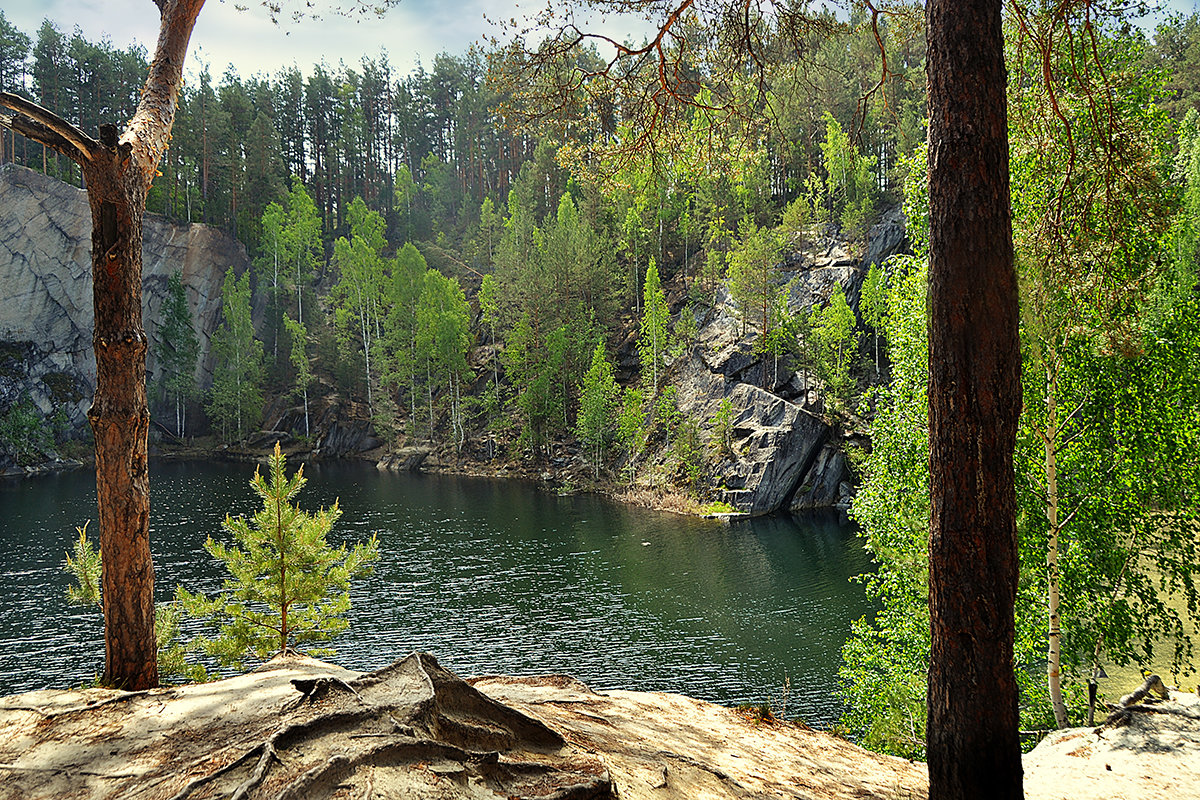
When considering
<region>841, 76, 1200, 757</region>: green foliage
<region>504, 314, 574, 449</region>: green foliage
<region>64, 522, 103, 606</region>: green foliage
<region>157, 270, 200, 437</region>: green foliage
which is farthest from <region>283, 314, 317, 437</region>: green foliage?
→ <region>841, 76, 1200, 757</region>: green foliage

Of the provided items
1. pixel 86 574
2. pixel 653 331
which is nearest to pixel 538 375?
pixel 653 331

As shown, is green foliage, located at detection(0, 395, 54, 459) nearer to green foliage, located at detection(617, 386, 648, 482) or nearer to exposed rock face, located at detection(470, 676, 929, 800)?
green foliage, located at detection(617, 386, 648, 482)

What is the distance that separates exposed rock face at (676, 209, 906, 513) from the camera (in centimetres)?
3700

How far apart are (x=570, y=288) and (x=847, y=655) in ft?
130

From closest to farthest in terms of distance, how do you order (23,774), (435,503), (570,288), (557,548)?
(23,774) → (557,548) → (435,503) → (570,288)

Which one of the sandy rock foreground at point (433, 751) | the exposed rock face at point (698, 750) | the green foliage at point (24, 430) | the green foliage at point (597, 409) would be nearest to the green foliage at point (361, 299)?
the green foliage at point (597, 409)

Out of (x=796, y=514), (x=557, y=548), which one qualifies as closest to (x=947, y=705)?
(x=557, y=548)

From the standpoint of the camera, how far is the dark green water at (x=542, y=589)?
1850 cm

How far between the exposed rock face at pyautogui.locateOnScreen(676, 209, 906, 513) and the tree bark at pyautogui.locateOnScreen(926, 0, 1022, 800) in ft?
106

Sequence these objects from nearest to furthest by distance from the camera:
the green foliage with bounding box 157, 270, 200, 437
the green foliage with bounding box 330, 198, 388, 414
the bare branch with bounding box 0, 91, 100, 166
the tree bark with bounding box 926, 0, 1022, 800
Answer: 1. the tree bark with bounding box 926, 0, 1022, 800
2. the bare branch with bounding box 0, 91, 100, 166
3. the green foliage with bounding box 157, 270, 200, 437
4. the green foliage with bounding box 330, 198, 388, 414

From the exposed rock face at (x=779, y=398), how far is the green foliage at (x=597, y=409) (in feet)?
15.2

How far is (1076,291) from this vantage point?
7.99m

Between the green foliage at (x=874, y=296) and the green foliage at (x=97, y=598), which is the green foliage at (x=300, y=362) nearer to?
the green foliage at (x=874, y=296)

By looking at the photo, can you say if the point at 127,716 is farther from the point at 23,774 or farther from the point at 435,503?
the point at 435,503
